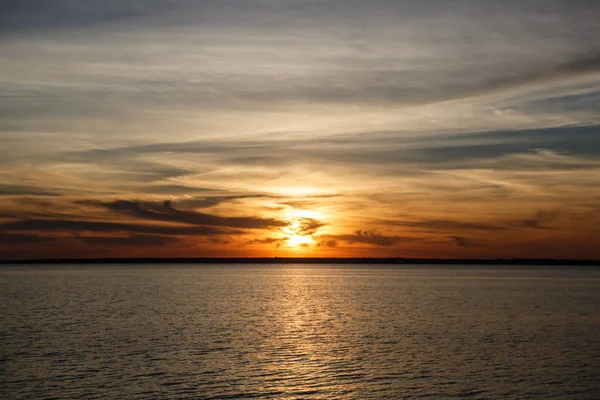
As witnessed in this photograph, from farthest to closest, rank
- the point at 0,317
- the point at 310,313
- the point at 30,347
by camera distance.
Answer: the point at 310,313 < the point at 0,317 < the point at 30,347

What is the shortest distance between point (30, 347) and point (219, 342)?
18096mm

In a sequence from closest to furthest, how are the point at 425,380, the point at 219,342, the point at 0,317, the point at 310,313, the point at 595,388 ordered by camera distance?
the point at 595,388
the point at 425,380
the point at 219,342
the point at 0,317
the point at 310,313

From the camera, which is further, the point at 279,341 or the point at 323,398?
the point at 279,341

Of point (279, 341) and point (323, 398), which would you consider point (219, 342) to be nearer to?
point (279, 341)

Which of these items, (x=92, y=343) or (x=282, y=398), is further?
(x=92, y=343)

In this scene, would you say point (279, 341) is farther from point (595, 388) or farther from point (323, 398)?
point (595, 388)

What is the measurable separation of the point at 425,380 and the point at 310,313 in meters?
59.2

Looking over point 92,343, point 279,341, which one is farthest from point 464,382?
point 92,343

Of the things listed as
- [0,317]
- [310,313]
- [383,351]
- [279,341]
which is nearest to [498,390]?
[383,351]

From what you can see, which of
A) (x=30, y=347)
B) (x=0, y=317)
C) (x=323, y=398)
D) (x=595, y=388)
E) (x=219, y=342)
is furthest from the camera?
(x=0, y=317)

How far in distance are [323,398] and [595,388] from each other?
1898cm

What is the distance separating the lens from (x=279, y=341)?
7050 centimetres

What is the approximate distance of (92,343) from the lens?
6619cm

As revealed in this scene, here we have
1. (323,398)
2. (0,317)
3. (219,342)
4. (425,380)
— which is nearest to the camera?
(323,398)
